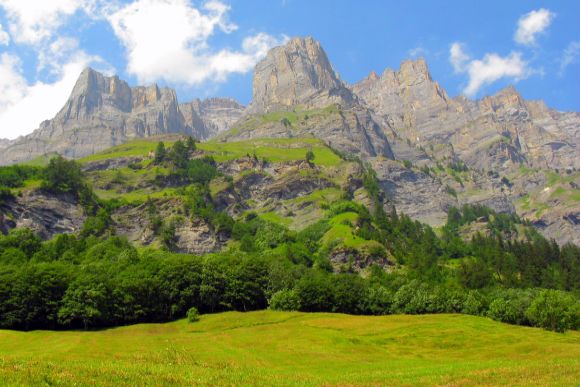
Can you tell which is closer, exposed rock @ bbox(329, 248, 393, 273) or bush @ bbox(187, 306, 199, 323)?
bush @ bbox(187, 306, 199, 323)

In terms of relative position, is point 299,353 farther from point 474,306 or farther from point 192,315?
point 474,306

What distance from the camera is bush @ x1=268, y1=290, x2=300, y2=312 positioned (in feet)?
404

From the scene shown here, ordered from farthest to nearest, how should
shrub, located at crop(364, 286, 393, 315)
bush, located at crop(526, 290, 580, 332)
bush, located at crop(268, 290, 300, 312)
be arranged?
shrub, located at crop(364, 286, 393, 315), bush, located at crop(268, 290, 300, 312), bush, located at crop(526, 290, 580, 332)

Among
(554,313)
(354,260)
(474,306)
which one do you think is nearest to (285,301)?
(474,306)

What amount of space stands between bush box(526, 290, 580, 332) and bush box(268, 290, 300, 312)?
5165cm

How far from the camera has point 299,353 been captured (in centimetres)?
6769

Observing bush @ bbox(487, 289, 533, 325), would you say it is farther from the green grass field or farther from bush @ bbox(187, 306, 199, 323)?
bush @ bbox(187, 306, 199, 323)

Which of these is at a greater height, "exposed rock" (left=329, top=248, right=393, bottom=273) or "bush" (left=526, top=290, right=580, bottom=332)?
"exposed rock" (left=329, top=248, right=393, bottom=273)

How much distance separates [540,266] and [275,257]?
109 meters

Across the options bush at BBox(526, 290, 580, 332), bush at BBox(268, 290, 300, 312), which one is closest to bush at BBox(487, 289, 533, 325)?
bush at BBox(526, 290, 580, 332)

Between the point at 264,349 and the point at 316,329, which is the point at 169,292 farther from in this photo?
the point at 264,349

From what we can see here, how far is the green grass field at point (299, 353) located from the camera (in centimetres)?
3600

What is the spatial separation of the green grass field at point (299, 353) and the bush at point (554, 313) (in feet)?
34.2

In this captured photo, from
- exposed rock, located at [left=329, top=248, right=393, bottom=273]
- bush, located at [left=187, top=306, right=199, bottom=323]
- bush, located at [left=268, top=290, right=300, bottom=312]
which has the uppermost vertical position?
exposed rock, located at [left=329, top=248, right=393, bottom=273]
